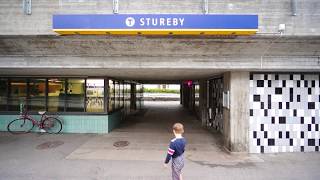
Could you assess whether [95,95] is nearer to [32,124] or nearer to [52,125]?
[52,125]

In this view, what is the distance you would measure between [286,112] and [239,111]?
1.56 metres

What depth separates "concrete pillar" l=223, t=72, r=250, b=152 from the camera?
789 cm

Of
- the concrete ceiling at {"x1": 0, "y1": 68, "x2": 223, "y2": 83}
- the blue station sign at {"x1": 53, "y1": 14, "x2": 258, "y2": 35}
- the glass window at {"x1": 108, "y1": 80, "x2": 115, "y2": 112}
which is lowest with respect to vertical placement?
the glass window at {"x1": 108, "y1": 80, "x2": 115, "y2": 112}

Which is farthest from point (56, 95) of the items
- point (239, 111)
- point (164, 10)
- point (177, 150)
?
point (177, 150)

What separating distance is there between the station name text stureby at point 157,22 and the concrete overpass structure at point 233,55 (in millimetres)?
519

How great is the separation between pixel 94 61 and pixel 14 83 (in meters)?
5.90

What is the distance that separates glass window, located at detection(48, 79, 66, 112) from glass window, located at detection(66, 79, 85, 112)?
0.85 ft

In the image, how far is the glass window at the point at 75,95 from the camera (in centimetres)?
1112

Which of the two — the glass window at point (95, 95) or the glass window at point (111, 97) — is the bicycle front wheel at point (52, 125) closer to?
the glass window at point (95, 95)

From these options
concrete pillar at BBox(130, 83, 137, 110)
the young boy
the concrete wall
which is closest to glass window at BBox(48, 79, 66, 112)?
the concrete wall

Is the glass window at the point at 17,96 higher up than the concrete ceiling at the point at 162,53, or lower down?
lower down

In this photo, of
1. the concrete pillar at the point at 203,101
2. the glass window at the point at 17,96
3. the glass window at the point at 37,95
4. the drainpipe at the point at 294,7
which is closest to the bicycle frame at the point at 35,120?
the glass window at the point at 37,95

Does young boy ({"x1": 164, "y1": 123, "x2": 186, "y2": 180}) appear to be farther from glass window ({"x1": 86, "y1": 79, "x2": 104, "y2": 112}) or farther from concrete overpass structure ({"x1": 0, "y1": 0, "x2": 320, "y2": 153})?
glass window ({"x1": 86, "y1": 79, "x2": 104, "y2": 112})

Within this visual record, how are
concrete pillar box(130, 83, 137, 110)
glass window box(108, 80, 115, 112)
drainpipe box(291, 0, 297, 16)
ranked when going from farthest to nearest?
concrete pillar box(130, 83, 137, 110)
glass window box(108, 80, 115, 112)
drainpipe box(291, 0, 297, 16)
